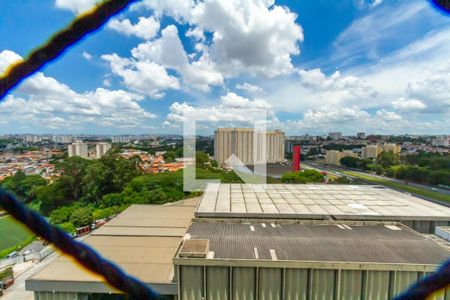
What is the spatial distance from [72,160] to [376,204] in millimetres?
14949

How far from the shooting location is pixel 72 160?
45.7 feet

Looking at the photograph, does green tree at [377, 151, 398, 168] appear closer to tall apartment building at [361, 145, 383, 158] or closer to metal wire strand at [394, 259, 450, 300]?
tall apartment building at [361, 145, 383, 158]

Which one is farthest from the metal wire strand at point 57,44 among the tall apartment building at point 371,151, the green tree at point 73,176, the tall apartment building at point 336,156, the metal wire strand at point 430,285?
the tall apartment building at point 336,156

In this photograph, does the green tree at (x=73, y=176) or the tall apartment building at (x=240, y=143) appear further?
the tall apartment building at (x=240, y=143)

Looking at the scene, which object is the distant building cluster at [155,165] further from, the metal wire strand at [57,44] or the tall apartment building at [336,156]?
the tall apartment building at [336,156]

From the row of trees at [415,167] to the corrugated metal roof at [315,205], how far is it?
11110mm

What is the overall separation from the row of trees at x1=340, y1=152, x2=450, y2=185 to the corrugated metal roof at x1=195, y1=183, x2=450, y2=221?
36.5ft

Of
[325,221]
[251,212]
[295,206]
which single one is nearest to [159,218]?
[251,212]

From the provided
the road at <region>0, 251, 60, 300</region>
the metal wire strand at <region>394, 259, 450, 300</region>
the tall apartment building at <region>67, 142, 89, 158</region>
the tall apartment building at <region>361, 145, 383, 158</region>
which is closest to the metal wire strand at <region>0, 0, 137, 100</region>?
the metal wire strand at <region>394, 259, 450, 300</region>

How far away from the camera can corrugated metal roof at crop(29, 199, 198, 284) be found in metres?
4.10

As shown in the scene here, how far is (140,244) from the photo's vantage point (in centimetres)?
534

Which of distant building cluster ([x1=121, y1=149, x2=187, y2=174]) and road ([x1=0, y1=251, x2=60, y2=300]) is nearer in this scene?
road ([x1=0, y1=251, x2=60, y2=300])

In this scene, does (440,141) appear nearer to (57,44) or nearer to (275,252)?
(275,252)

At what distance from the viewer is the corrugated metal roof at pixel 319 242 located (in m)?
3.68
